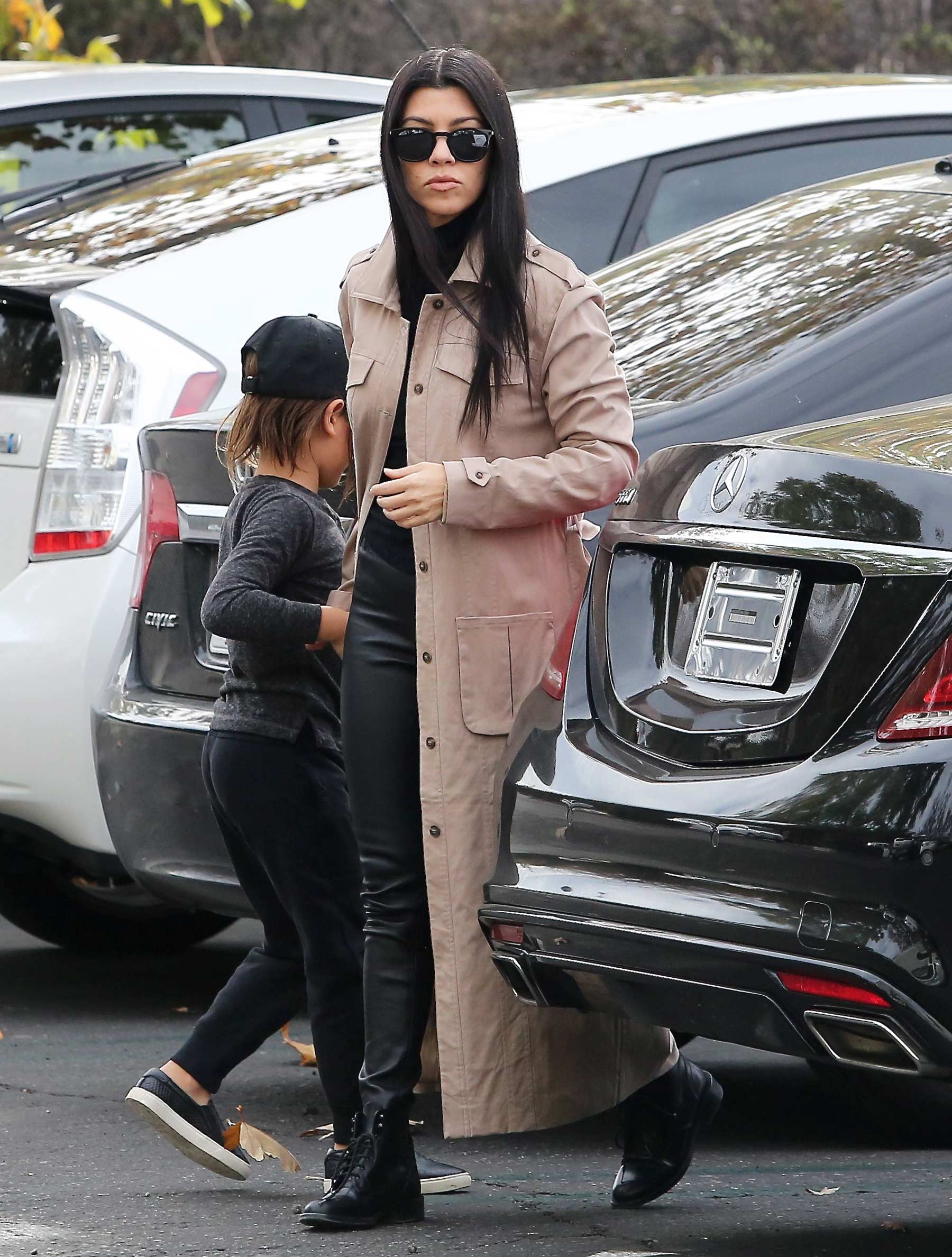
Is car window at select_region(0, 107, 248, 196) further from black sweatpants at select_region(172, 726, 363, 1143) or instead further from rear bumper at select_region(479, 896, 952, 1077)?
rear bumper at select_region(479, 896, 952, 1077)

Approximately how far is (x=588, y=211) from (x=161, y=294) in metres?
1.14

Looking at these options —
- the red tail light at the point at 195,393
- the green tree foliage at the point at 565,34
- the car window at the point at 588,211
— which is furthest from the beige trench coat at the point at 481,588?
the green tree foliage at the point at 565,34

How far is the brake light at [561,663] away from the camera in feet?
11.0

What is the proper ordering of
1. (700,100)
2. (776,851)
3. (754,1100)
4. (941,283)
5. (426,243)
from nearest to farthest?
(776,851) → (426,243) → (941,283) → (754,1100) → (700,100)

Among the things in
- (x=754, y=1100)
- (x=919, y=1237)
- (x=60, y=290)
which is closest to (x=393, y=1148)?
(x=919, y=1237)

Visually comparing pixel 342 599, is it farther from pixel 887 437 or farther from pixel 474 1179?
pixel 474 1179

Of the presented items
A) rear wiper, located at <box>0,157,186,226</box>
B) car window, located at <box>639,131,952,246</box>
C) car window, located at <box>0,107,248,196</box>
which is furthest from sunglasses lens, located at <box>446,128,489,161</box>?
car window, located at <box>0,107,248,196</box>

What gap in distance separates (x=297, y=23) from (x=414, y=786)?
17.6 metres

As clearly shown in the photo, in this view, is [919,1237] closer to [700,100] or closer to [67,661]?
[67,661]

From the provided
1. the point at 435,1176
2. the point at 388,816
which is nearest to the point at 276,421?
the point at 388,816

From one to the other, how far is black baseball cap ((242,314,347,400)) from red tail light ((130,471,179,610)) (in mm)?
798

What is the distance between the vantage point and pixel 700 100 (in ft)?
18.9

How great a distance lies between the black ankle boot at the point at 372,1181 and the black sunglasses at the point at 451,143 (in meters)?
1.52

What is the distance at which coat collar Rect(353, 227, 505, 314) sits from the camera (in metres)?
3.47
